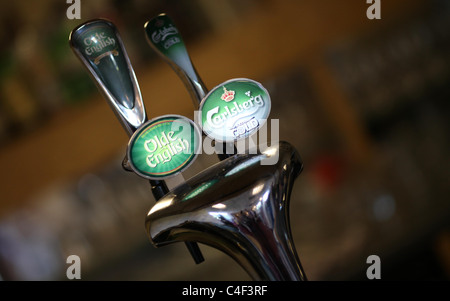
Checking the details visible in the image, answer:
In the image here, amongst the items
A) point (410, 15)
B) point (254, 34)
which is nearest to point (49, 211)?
point (254, 34)

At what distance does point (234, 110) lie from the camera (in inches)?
21.7

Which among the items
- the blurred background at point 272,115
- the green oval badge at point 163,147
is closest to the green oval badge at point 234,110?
the green oval badge at point 163,147

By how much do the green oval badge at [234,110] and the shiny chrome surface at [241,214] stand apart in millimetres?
38

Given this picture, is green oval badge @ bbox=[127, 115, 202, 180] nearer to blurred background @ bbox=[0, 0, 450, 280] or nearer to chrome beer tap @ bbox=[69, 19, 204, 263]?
chrome beer tap @ bbox=[69, 19, 204, 263]

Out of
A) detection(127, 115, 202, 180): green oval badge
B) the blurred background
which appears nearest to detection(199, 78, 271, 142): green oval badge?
detection(127, 115, 202, 180): green oval badge

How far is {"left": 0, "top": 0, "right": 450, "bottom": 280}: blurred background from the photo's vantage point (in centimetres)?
189

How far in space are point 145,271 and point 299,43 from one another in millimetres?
1189

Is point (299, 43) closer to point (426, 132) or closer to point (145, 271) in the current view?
point (426, 132)

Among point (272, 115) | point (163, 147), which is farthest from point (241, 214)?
point (272, 115)

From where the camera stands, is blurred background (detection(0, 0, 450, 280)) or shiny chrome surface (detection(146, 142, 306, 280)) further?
blurred background (detection(0, 0, 450, 280))

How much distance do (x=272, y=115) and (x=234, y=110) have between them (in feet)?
7.52

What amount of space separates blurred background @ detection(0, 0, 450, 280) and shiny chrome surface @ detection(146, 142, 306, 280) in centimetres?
116
